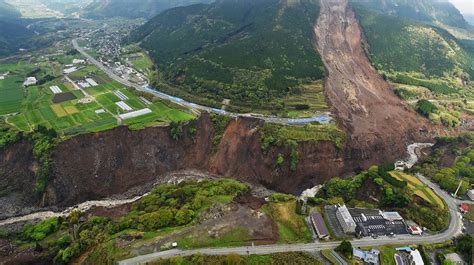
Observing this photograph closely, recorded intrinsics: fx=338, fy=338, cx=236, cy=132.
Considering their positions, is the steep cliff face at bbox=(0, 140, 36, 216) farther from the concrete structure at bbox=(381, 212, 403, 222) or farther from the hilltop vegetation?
the hilltop vegetation

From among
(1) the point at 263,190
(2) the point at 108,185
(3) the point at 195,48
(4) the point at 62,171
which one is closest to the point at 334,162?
(1) the point at 263,190

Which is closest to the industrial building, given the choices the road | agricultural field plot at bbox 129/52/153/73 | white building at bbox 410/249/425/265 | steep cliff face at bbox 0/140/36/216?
the road

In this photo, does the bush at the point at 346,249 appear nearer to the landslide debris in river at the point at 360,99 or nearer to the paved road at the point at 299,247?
the paved road at the point at 299,247

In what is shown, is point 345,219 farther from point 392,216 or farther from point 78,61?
point 78,61

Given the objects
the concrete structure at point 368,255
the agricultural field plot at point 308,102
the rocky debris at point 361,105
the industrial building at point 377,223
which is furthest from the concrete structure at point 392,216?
the agricultural field plot at point 308,102

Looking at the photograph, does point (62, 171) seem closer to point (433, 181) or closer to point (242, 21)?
point (433, 181)

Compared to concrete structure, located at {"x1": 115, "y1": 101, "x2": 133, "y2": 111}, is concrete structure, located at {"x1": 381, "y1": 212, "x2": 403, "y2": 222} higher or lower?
concrete structure, located at {"x1": 381, "y1": 212, "x2": 403, "y2": 222}
